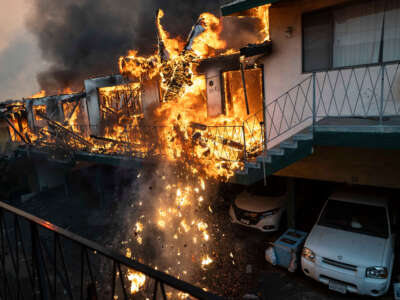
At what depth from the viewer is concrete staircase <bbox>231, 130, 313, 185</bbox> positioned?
22.5 feet

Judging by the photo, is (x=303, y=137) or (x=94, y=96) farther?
(x=94, y=96)

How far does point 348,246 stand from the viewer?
6883 millimetres

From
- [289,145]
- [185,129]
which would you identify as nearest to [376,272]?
[289,145]

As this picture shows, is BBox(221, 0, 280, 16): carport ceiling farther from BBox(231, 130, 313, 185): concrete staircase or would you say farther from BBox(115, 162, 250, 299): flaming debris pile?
BBox(115, 162, 250, 299): flaming debris pile

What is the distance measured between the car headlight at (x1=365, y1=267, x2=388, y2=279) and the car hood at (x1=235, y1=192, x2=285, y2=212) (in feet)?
12.2

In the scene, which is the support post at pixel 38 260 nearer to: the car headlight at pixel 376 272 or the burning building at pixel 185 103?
the burning building at pixel 185 103

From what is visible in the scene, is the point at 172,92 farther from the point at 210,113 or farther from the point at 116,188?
the point at 116,188

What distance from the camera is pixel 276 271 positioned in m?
7.95

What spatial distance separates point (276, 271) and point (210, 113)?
21.2 ft

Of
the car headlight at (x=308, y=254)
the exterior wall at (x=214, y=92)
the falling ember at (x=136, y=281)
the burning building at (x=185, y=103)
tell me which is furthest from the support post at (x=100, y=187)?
the car headlight at (x=308, y=254)

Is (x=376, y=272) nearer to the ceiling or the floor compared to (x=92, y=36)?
nearer to the floor

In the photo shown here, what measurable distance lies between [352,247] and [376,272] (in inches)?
28.3

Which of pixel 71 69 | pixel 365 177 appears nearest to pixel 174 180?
pixel 365 177

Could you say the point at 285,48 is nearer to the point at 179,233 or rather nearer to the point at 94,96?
the point at 179,233
